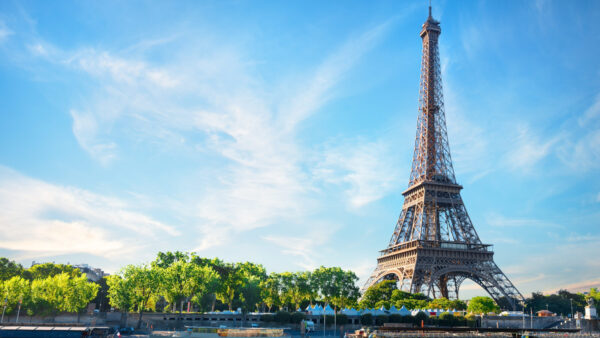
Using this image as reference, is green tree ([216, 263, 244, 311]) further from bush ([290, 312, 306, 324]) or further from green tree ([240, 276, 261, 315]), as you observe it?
bush ([290, 312, 306, 324])

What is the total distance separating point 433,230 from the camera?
336ft

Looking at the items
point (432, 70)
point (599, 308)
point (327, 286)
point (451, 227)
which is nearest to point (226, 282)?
point (327, 286)

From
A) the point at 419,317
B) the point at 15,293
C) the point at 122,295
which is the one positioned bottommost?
the point at 419,317

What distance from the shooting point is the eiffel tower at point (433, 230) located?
304ft

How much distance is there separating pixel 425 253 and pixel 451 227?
13.8 meters

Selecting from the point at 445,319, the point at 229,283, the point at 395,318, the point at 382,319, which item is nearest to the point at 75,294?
the point at 229,283

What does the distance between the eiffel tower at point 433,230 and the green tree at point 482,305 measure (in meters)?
5.35

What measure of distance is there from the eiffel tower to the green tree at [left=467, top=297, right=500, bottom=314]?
5349 millimetres

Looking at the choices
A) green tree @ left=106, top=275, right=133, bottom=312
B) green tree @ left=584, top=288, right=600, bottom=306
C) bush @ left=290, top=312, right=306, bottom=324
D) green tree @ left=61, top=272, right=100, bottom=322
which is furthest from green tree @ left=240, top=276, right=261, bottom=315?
green tree @ left=584, top=288, right=600, bottom=306

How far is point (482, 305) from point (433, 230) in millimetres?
22398

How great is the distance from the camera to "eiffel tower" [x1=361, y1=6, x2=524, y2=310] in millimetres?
92562

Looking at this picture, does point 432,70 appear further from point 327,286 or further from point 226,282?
point 226,282

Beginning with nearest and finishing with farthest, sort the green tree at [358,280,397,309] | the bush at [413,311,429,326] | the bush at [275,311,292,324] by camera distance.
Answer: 1. the bush at [413,311,429,326]
2. the bush at [275,311,292,324]
3. the green tree at [358,280,397,309]

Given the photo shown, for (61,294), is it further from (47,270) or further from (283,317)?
(283,317)
